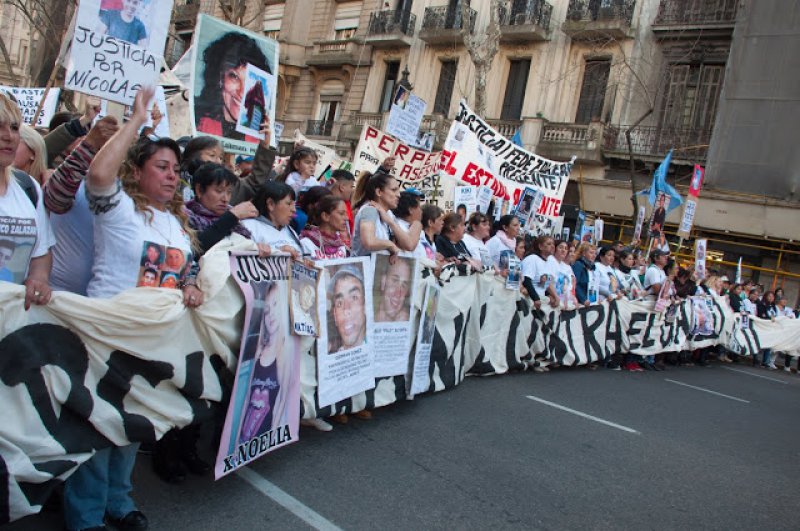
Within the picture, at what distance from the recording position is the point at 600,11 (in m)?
23.5

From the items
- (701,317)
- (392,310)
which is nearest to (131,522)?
(392,310)

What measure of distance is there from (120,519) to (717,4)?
24.4 metres

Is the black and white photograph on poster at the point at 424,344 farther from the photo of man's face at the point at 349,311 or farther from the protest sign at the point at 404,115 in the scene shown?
the protest sign at the point at 404,115

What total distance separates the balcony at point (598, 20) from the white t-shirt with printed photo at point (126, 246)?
22714mm

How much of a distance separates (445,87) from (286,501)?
25887 millimetres

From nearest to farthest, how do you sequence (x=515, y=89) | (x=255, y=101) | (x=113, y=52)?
(x=113, y=52) < (x=255, y=101) < (x=515, y=89)

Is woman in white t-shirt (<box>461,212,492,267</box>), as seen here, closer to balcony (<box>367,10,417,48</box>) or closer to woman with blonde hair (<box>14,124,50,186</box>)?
woman with blonde hair (<box>14,124,50,186</box>)

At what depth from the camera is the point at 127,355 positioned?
294 centimetres

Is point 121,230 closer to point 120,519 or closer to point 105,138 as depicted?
point 105,138

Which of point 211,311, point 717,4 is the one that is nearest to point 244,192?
point 211,311

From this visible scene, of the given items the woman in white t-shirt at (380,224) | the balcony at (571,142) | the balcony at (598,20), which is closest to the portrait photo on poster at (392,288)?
the woman in white t-shirt at (380,224)

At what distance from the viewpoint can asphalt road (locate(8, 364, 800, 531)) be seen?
3496mm

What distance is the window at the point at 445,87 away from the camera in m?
27.6

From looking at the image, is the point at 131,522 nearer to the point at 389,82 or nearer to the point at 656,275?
the point at 656,275
